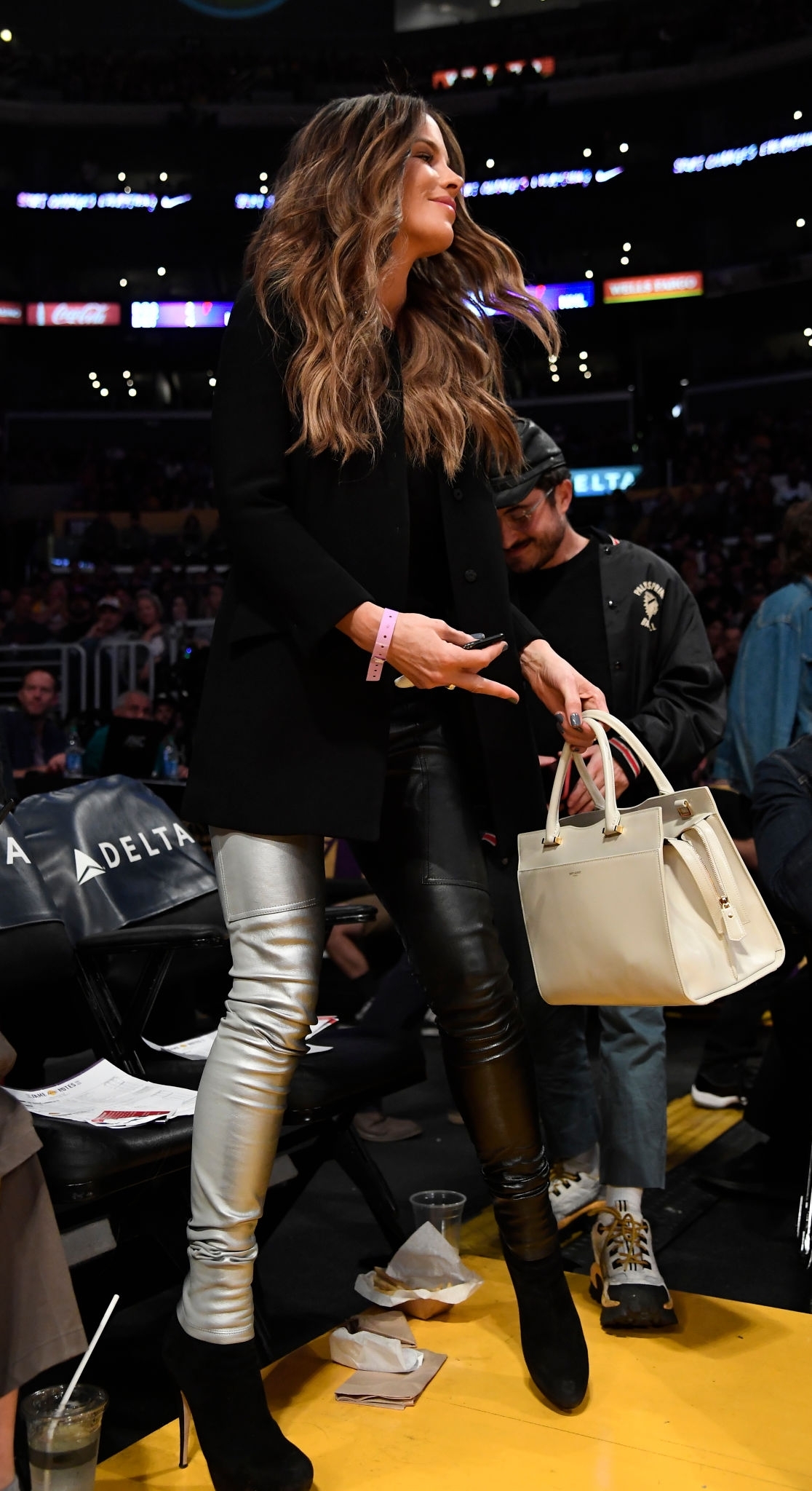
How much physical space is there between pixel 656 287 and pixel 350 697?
26.3m

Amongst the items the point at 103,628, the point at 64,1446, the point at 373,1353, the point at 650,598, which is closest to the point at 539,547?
the point at 650,598

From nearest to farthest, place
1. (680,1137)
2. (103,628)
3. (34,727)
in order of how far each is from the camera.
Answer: (680,1137), (34,727), (103,628)

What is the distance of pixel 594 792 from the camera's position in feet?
6.23

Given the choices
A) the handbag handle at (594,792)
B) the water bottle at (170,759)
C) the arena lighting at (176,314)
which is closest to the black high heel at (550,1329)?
the handbag handle at (594,792)

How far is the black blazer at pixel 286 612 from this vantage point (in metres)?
1.63

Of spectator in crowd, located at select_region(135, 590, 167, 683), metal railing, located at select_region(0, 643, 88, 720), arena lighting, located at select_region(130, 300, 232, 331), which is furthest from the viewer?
arena lighting, located at select_region(130, 300, 232, 331)

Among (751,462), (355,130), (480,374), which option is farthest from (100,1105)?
(751,462)

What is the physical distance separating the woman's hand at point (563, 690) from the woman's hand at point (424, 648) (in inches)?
12.4

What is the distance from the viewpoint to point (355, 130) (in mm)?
1769

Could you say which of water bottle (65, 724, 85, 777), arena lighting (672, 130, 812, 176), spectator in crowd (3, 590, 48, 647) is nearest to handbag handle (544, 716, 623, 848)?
water bottle (65, 724, 85, 777)

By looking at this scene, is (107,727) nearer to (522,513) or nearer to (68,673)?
(68,673)

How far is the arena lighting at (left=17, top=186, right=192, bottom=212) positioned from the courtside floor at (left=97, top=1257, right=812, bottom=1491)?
88.9ft

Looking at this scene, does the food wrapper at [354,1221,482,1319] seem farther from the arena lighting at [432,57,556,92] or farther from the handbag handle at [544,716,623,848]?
the arena lighting at [432,57,556,92]

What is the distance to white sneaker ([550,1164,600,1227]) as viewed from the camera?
240 cm
